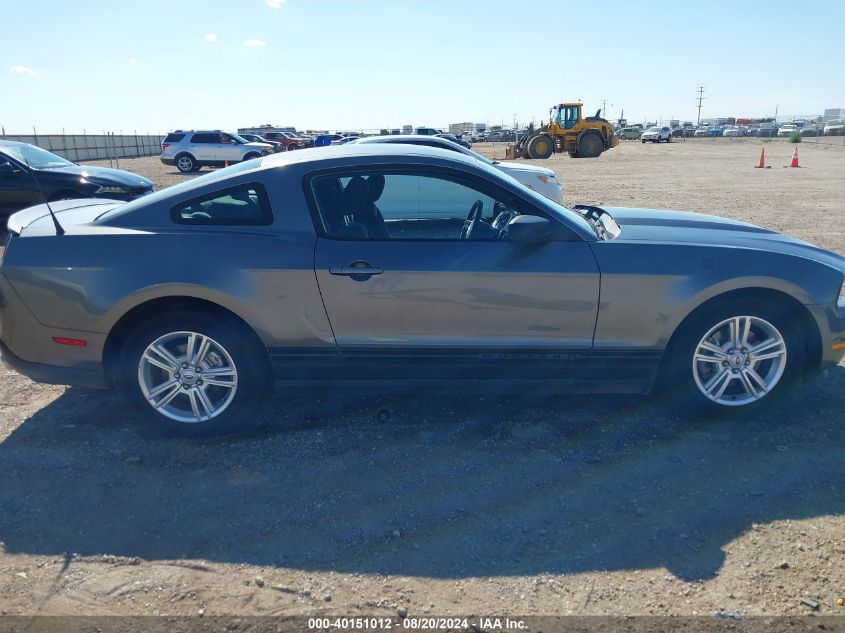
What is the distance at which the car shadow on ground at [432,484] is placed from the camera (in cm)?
284

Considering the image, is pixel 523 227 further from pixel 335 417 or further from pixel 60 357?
pixel 60 357

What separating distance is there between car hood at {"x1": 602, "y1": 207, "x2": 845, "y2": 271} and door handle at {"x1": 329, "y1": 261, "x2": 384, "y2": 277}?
1.41 meters

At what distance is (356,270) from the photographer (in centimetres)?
Result: 355

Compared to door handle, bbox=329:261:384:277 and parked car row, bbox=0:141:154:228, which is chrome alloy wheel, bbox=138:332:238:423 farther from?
parked car row, bbox=0:141:154:228

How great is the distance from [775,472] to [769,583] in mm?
941

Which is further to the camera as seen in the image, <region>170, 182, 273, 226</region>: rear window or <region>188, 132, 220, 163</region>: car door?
<region>188, 132, 220, 163</region>: car door

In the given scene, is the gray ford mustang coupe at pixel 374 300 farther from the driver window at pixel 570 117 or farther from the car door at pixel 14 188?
the driver window at pixel 570 117

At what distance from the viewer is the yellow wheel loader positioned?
33.0 meters

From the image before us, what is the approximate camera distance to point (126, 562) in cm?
276

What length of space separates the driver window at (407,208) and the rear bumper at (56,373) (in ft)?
5.08

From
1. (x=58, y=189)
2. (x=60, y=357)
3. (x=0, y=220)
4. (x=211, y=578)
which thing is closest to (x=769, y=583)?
(x=211, y=578)

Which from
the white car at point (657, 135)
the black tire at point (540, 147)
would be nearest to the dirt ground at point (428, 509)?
the black tire at point (540, 147)

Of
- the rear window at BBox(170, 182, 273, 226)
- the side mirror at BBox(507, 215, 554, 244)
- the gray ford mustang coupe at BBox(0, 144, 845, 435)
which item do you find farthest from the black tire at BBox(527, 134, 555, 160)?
the rear window at BBox(170, 182, 273, 226)

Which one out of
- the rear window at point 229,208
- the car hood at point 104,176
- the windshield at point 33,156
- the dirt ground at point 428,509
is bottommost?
the dirt ground at point 428,509
